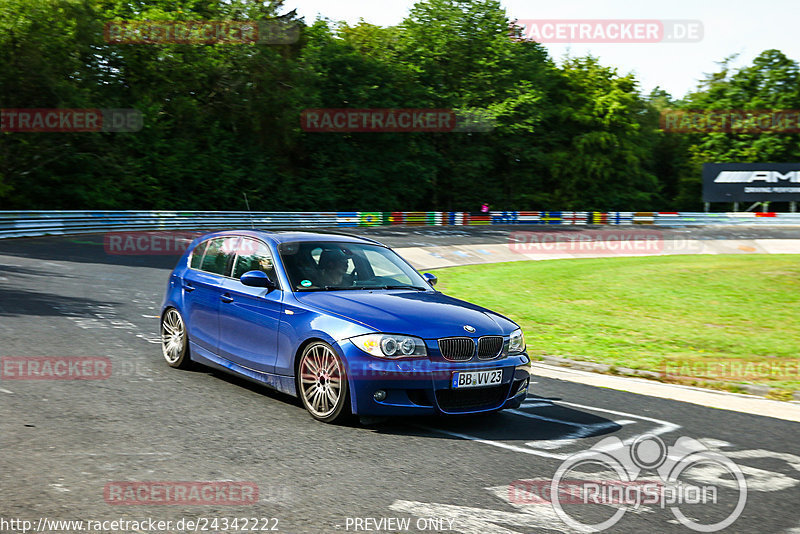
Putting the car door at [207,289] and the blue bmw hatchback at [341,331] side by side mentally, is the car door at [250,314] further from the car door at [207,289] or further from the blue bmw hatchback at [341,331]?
the car door at [207,289]

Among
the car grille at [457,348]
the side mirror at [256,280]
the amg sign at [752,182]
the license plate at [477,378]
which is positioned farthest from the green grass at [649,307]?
the amg sign at [752,182]

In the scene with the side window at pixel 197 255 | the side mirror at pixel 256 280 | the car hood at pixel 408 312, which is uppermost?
the side window at pixel 197 255

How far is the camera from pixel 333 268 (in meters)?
7.84

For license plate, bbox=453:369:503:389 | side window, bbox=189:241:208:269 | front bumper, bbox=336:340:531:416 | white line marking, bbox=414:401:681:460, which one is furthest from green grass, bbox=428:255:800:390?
side window, bbox=189:241:208:269

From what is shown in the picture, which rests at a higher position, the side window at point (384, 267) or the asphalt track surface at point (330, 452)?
the side window at point (384, 267)

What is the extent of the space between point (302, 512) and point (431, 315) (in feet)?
8.53

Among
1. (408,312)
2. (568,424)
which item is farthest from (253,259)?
(568,424)

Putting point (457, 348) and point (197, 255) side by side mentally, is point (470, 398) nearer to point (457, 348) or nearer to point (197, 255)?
point (457, 348)

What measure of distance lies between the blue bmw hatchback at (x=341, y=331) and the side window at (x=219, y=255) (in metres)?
0.01

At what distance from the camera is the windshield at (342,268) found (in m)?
7.63

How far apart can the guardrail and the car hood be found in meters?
25.2

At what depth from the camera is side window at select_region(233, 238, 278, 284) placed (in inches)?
310

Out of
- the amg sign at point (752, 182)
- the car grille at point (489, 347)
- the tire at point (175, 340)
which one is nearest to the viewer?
the car grille at point (489, 347)

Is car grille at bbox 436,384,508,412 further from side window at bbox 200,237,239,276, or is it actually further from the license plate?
side window at bbox 200,237,239,276
